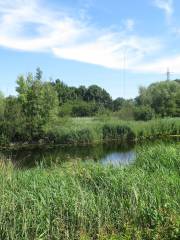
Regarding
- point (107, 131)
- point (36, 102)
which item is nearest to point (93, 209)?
point (36, 102)

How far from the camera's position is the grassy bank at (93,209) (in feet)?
18.1

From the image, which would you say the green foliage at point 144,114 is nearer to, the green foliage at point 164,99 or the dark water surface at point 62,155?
the green foliage at point 164,99

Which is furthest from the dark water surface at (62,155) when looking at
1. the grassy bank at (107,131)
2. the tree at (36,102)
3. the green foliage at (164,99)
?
the green foliage at (164,99)

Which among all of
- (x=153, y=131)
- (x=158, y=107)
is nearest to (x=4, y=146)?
(x=153, y=131)

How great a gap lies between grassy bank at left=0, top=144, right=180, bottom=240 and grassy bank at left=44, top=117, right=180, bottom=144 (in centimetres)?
2317

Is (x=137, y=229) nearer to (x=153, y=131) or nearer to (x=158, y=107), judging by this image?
(x=153, y=131)

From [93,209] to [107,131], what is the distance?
88.5ft

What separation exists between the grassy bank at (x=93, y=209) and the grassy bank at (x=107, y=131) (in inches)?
912

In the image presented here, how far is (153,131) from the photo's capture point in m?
34.1

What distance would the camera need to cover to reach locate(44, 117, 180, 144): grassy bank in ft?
101

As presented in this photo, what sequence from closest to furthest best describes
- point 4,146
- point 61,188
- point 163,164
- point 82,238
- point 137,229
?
1. point 82,238
2. point 137,229
3. point 61,188
4. point 163,164
5. point 4,146

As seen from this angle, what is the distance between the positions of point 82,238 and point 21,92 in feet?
88.7

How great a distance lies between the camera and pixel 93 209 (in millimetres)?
6066

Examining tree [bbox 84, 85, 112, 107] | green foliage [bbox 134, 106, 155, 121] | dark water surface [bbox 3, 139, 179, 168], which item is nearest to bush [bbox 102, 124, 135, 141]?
dark water surface [bbox 3, 139, 179, 168]
